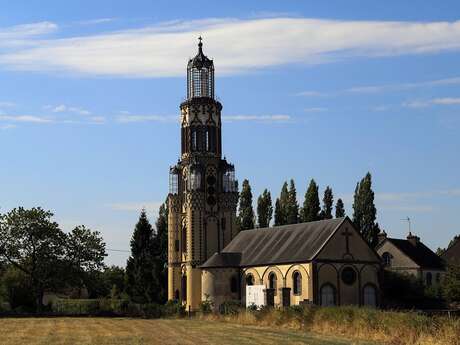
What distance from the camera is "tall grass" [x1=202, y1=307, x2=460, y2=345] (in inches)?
1121

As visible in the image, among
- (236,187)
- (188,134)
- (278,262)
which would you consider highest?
(188,134)

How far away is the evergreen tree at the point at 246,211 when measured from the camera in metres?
98.4

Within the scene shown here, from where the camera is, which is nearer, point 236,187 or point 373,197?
point 236,187

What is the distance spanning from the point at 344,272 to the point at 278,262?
5.65m

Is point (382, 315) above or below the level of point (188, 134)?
below

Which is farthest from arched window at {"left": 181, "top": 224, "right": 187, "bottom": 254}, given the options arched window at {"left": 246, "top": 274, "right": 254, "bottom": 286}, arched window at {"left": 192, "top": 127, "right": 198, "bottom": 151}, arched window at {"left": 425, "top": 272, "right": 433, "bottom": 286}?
arched window at {"left": 425, "top": 272, "right": 433, "bottom": 286}

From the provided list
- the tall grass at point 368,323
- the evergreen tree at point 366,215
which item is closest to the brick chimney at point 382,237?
the evergreen tree at point 366,215

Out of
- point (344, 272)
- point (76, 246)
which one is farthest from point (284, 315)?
point (76, 246)

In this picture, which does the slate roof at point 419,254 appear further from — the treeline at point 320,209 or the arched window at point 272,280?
the arched window at point 272,280

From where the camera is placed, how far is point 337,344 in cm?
2983

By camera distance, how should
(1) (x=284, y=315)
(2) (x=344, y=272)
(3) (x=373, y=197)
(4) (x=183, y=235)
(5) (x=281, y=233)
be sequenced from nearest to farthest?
(1) (x=284, y=315) < (2) (x=344, y=272) < (5) (x=281, y=233) < (4) (x=183, y=235) < (3) (x=373, y=197)

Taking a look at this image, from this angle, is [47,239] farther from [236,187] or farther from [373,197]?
[373,197]

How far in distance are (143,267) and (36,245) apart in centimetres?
1794

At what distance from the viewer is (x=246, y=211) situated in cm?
→ 10019
